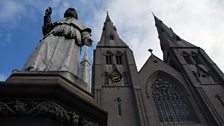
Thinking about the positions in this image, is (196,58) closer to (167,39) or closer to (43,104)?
(167,39)

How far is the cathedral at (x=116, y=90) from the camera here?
225 centimetres

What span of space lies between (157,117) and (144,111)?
144cm

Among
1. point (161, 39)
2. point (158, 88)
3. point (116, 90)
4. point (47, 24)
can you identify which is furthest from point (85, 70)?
point (161, 39)

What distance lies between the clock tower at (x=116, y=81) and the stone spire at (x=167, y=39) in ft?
20.2

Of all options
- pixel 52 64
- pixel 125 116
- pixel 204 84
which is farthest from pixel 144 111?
pixel 52 64

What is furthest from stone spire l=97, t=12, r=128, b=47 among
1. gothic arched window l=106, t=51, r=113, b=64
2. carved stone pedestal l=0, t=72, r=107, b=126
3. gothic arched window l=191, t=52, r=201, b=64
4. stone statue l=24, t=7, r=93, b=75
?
carved stone pedestal l=0, t=72, r=107, b=126

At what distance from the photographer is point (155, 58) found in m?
23.8

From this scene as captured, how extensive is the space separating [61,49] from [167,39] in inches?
1046

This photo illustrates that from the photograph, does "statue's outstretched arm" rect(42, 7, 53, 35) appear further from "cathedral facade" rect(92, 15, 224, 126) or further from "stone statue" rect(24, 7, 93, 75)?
"cathedral facade" rect(92, 15, 224, 126)

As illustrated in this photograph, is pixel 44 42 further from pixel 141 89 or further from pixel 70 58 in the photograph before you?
pixel 141 89

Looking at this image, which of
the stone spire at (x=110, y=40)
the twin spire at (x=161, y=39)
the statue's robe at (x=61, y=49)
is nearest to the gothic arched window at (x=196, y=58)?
the twin spire at (x=161, y=39)

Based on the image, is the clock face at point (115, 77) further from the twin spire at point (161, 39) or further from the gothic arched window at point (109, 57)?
the twin spire at point (161, 39)

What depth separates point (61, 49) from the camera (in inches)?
137

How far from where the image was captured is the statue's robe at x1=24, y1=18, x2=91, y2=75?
9.99 feet
